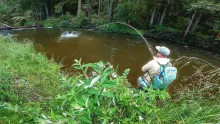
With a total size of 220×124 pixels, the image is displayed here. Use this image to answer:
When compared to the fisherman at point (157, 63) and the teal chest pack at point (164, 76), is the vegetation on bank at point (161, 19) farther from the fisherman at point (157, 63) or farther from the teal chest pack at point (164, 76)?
the teal chest pack at point (164, 76)

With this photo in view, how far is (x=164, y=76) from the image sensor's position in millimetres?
2494

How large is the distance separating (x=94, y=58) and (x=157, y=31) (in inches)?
323

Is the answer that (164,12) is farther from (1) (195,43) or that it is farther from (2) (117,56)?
(2) (117,56)

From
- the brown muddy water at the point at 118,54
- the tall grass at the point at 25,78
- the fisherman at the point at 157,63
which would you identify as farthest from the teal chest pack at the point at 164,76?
the brown muddy water at the point at 118,54

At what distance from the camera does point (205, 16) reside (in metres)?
13.1

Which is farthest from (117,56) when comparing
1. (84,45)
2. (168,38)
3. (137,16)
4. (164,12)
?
(164,12)

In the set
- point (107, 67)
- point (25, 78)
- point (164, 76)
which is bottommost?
point (25, 78)

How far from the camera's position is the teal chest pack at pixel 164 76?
97.5 inches

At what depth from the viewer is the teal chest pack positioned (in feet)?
8.13

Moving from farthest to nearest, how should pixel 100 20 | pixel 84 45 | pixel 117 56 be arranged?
pixel 100 20
pixel 84 45
pixel 117 56

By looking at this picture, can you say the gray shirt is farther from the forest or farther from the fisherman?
the forest

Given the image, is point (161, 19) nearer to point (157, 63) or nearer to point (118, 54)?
point (118, 54)

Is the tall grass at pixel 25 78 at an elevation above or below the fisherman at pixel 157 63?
below

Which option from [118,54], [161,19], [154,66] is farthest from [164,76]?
[161,19]
